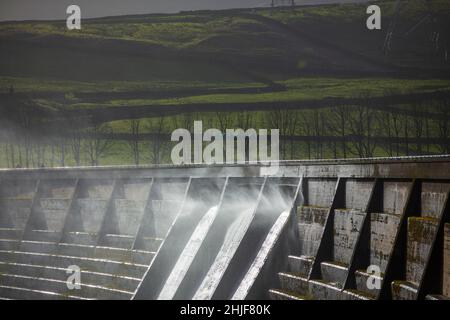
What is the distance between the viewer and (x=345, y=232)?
28.4 meters

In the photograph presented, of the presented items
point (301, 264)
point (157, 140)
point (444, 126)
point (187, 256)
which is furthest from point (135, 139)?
point (301, 264)

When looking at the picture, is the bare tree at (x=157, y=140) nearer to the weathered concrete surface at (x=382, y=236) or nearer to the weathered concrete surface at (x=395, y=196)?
the weathered concrete surface at (x=382, y=236)

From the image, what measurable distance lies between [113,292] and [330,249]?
1521 centimetres

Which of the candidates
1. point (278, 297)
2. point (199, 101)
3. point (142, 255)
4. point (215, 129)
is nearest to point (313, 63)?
point (199, 101)

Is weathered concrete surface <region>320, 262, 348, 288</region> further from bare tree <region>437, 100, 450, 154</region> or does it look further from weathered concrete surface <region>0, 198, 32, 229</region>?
bare tree <region>437, 100, 450, 154</region>

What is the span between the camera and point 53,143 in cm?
10500

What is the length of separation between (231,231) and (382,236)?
13.2 metres

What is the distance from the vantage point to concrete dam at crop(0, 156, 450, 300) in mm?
23406

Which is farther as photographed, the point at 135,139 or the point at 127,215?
the point at 135,139

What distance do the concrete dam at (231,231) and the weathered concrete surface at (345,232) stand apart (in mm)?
57

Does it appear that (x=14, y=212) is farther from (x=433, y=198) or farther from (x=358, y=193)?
(x=433, y=198)

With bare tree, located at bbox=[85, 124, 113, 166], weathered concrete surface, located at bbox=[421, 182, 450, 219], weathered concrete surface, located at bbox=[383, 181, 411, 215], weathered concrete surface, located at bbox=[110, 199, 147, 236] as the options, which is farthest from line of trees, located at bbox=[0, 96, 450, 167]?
weathered concrete surface, located at bbox=[421, 182, 450, 219]
